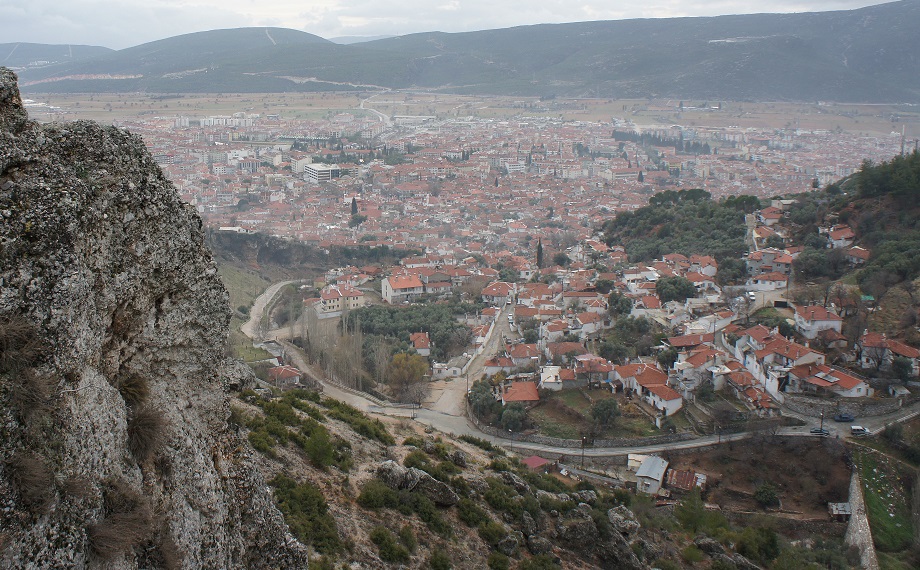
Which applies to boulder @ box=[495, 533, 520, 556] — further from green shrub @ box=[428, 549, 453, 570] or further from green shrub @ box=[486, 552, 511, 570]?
green shrub @ box=[428, 549, 453, 570]

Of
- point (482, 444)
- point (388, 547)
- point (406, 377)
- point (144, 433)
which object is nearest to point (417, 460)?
point (388, 547)

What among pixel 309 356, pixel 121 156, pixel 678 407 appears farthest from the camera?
pixel 309 356


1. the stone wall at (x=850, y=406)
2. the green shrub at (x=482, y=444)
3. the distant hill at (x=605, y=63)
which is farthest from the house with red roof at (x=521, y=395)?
the distant hill at (x=605, y=63)

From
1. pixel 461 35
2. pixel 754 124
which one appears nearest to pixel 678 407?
pixel 754 124

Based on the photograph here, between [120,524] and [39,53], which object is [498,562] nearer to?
[120,524]

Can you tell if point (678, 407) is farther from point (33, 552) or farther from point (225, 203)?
point (225, 203)

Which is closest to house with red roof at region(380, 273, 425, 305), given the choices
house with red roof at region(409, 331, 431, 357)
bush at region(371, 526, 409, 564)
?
house with red roof at region(409, 331, 431, 357)
